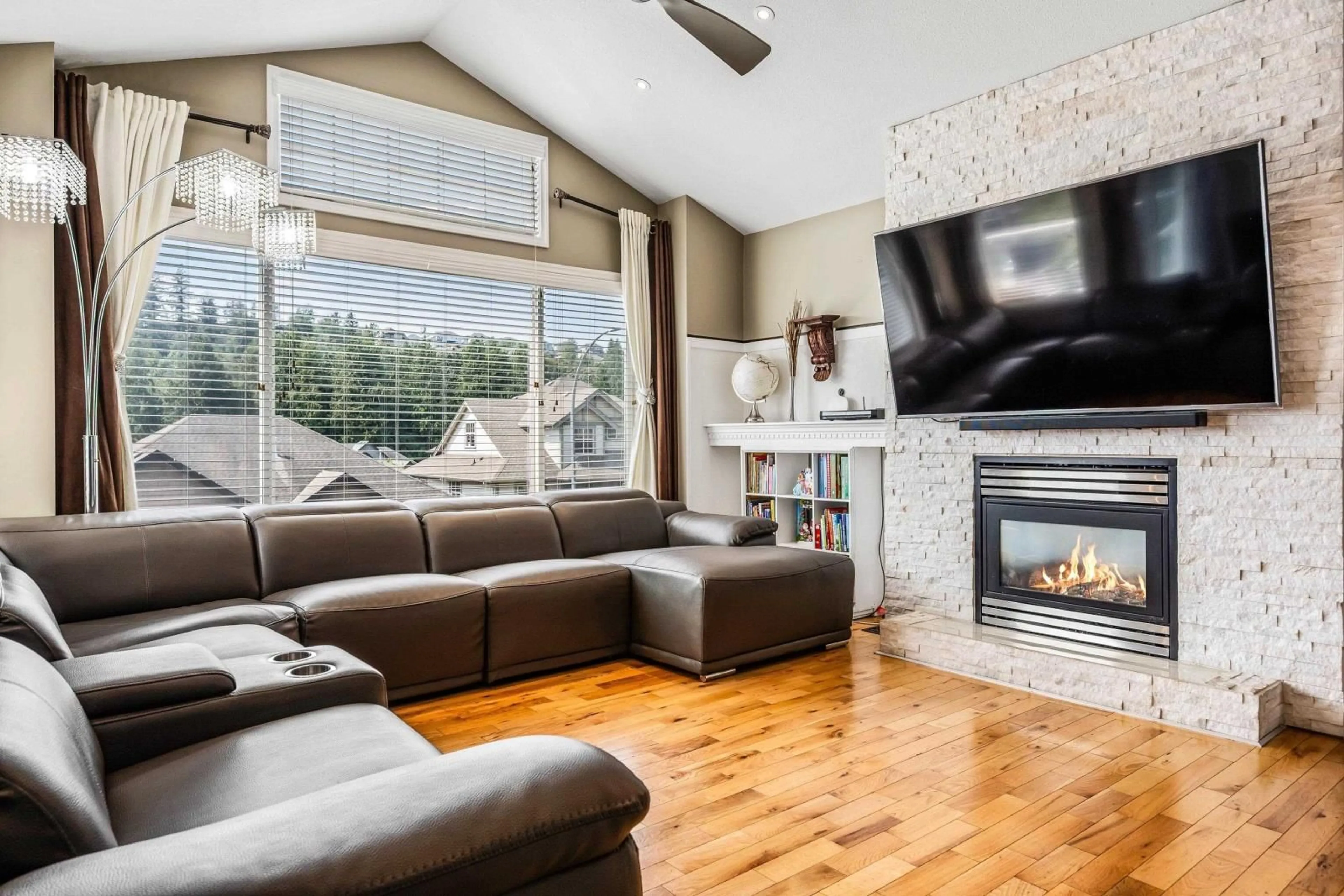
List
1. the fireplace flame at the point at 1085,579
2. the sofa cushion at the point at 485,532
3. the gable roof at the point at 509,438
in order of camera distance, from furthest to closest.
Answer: the gable roof at the point at 509,438 → the sofa cushion at the point at 485,532 → the fireplace flame at the point at 1085,579

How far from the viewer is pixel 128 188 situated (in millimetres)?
3570

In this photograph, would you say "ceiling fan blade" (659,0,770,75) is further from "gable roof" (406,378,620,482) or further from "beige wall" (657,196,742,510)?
"gable roof" (406,378,620,482)

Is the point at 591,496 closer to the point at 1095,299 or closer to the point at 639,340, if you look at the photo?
the point at 639,340

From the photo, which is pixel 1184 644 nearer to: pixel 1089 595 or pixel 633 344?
pixel 1089 595

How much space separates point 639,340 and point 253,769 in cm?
410

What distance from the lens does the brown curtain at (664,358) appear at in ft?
17.5

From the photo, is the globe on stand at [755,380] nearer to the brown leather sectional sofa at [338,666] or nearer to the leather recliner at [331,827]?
the brown leather sectional sofa at [338,666]

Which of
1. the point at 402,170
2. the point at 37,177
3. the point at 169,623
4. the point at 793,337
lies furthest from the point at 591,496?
the point at 37,177

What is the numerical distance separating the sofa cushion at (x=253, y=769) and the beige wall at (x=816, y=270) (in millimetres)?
3735

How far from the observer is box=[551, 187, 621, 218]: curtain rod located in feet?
16.5

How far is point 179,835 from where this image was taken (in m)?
0.90

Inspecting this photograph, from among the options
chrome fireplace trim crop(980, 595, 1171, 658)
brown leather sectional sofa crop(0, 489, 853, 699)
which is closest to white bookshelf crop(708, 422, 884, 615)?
brown leather sectional sofa crop(0, 489, 853, 699)

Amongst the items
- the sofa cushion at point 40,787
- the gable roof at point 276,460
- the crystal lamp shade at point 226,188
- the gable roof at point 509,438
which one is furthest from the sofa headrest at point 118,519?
the sofa cushion at point 40,787

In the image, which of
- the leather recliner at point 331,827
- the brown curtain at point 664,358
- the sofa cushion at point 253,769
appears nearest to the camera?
the leather recliner at point 331,827
